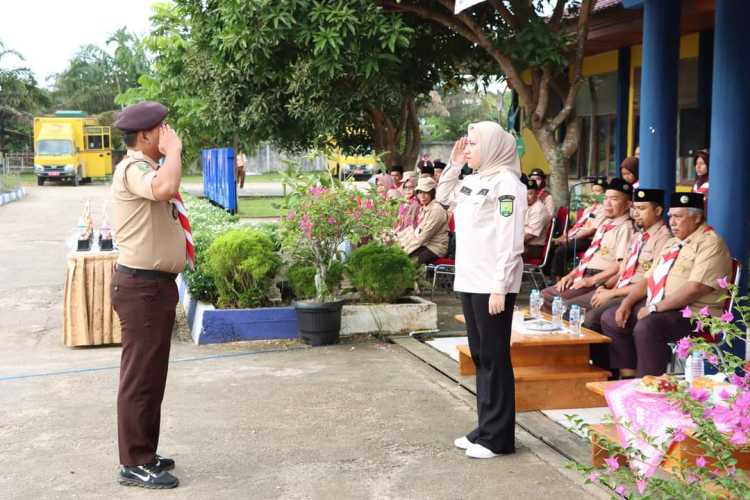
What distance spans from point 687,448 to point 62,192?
36786 millimetres

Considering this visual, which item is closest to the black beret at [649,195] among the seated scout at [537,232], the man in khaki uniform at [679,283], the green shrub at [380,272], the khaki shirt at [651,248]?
the khaki shirt at [651,248]

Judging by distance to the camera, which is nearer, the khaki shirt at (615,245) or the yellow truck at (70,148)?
the khaki shirt at (615,245)

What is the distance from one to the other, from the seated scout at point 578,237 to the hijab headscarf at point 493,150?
5.35 metres

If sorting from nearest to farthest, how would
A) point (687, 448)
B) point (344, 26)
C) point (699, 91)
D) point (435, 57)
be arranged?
point (687, 448), point (344, 26), point (699, 91), point (435, 57)

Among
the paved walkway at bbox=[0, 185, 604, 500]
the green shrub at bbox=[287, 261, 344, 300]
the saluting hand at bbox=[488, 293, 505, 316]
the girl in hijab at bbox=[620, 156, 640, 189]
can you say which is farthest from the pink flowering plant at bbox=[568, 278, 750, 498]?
the girl in hijab at bbox=[620, 156, 640, 189]

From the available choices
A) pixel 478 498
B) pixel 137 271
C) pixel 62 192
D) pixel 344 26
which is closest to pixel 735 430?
pixel 478 498

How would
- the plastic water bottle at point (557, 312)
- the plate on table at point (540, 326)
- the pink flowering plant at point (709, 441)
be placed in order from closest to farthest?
the pink flowering plant at point (709, 441) → the plate on table at point (540, 326) → the plastic water bottle at point (557, 312)

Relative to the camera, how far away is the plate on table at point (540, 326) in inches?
247

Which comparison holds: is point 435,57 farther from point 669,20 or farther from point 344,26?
point 669,20

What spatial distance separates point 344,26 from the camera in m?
9.98

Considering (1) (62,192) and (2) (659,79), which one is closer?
(2) (659,79)

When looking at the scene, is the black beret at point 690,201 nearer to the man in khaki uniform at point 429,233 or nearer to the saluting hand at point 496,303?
the saluting hand at point 496,303

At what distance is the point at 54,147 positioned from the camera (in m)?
42.5

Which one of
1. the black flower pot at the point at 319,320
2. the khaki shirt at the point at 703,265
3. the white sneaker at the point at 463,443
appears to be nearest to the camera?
the white sneaker at the point at 463,443
